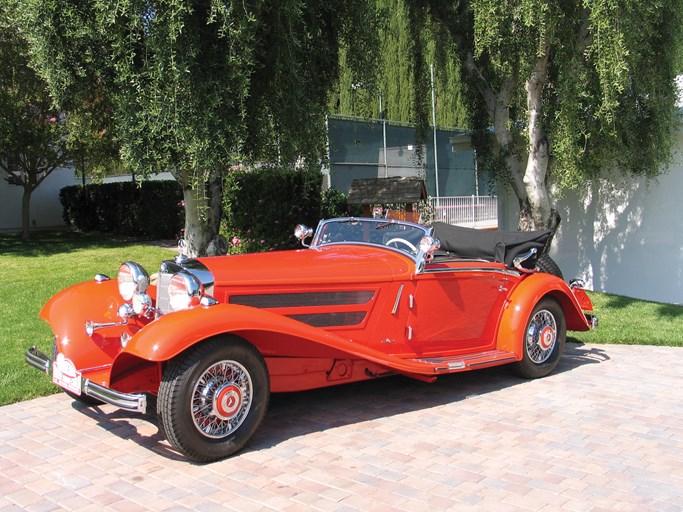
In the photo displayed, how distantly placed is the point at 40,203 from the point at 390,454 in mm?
20614

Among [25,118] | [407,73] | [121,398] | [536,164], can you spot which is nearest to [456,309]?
[121,398]

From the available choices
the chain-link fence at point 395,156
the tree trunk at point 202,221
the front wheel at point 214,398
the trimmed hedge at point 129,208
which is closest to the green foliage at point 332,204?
the chain-link fence at point 395,156

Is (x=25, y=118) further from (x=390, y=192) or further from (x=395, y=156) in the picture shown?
(x=395, y=156)

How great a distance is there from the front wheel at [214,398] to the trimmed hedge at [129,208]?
1311 cm

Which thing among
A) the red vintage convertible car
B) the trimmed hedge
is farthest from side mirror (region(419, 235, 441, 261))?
the trimmed hedge

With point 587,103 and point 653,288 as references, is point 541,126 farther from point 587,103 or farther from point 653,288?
point 653,288

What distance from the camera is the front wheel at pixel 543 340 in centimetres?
605

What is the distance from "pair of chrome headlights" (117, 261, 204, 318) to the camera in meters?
4.35

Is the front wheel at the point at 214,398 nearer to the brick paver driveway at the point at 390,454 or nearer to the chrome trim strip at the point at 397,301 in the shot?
the brick paver driveway at the point at 390,454

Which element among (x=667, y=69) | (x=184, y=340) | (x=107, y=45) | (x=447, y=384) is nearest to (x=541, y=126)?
(x=667, y=69)

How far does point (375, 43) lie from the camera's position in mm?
8070

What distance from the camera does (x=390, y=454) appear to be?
4273 mm

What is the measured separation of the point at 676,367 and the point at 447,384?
8.22 feet

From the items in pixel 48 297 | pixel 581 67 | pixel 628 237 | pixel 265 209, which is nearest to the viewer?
pixel 581 67
